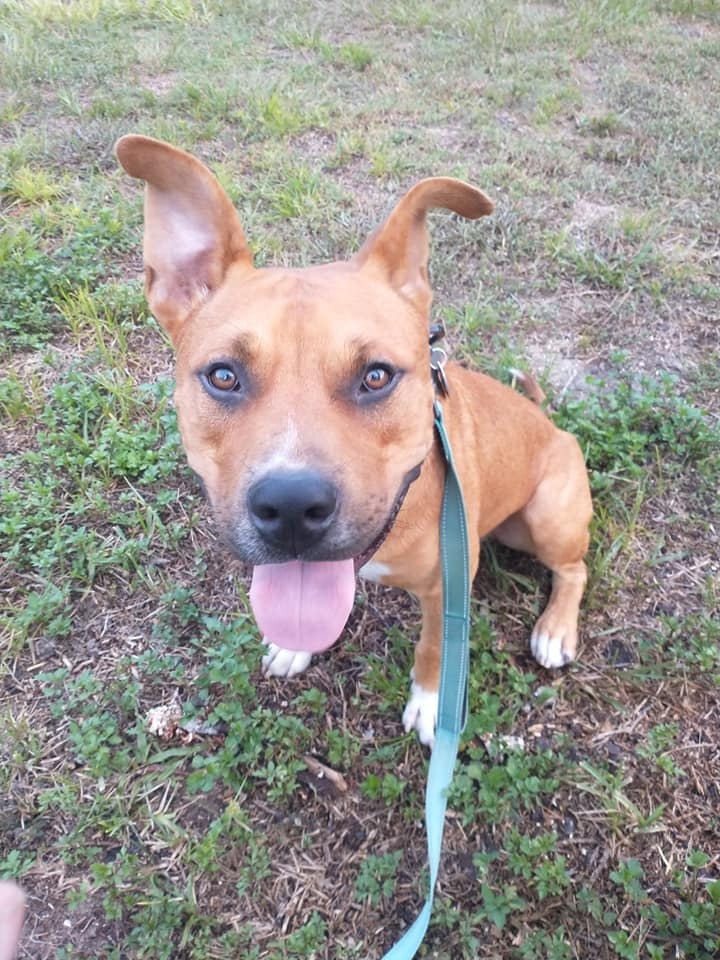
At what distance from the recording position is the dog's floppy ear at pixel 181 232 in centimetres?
222

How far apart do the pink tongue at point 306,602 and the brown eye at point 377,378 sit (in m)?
0.57

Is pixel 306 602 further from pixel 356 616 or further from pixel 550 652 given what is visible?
pixel 550 652

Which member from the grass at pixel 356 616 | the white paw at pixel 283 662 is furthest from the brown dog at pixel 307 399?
the grass at pixel 356 616

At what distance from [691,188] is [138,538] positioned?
17.5 feet

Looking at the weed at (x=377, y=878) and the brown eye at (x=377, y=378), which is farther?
the weed at (x=377, y=878)

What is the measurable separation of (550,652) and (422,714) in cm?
69

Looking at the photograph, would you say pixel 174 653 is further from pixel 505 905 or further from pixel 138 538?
pixel 505 905

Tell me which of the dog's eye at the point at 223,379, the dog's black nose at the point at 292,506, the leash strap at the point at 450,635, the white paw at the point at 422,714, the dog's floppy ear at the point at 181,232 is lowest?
the white paw at the point at 422,714

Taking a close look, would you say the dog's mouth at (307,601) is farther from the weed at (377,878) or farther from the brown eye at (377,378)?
the weed at (377,878)

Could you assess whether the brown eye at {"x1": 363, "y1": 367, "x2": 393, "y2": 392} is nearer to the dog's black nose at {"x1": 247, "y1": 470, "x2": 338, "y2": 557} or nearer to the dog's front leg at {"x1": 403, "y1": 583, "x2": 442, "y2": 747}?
the dog's black nose at {"x1": 247, "y1": 470, "x2": 338, "y2": 557}

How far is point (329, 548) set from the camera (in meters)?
1.87

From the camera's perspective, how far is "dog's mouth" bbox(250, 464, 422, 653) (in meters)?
2.11

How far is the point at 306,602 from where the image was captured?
213 centimetres

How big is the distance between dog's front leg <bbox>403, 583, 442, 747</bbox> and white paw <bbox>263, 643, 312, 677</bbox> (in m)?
0.52
